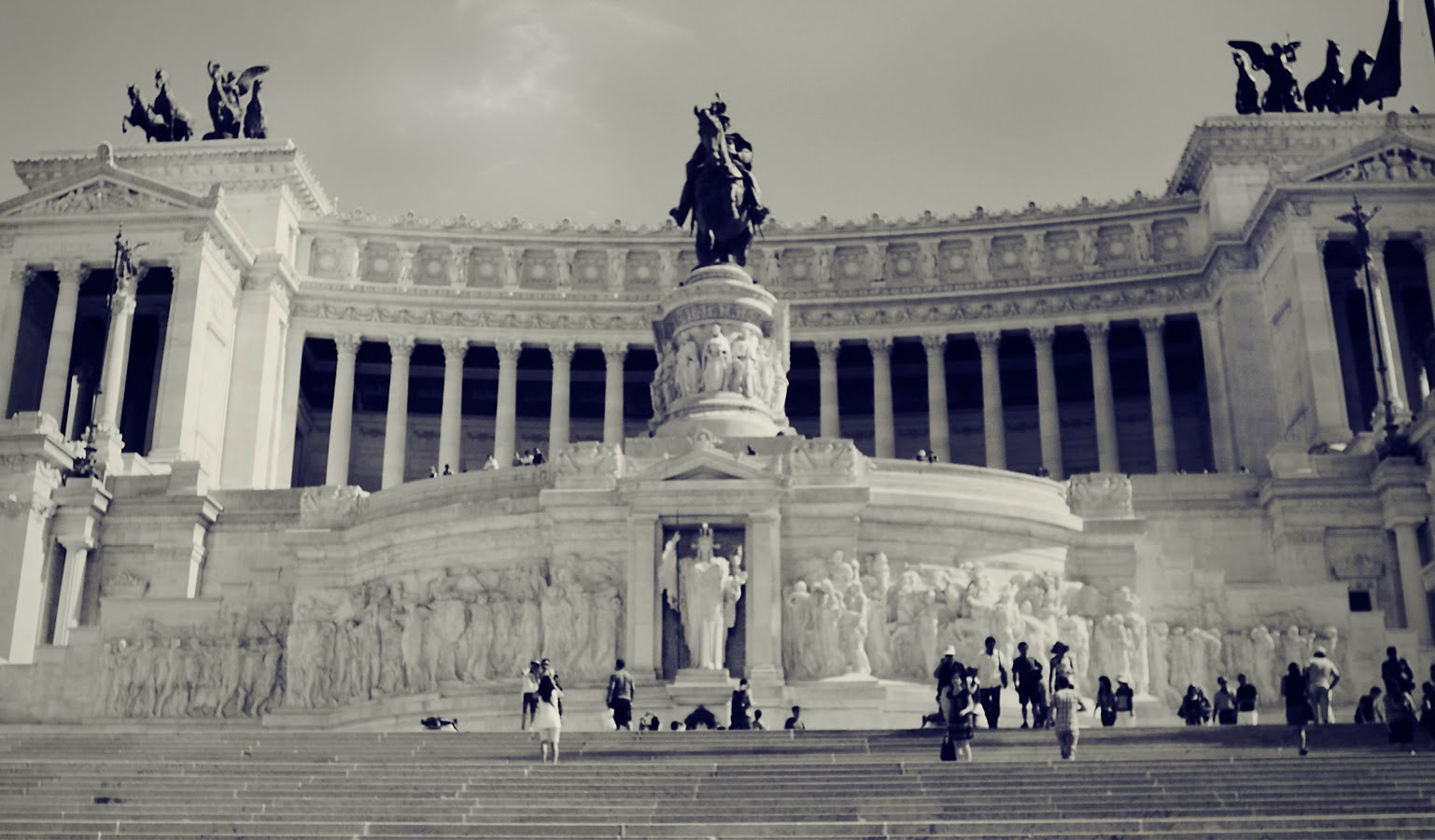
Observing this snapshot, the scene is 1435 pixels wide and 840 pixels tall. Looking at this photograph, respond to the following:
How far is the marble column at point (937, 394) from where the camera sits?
67562 mm

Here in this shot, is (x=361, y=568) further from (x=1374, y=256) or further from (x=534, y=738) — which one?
Answer: (x=1374, y=256)

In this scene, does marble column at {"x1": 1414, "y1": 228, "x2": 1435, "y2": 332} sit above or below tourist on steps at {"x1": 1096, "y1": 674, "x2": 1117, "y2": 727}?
above

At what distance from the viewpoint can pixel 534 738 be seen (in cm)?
2475

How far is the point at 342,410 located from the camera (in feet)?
A: 220

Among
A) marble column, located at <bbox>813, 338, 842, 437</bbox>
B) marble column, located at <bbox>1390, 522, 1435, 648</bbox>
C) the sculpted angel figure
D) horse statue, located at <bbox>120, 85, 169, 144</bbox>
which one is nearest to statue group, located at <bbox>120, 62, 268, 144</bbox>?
horse statue, located at <bbox>120, 85, 169, 144</bbox>

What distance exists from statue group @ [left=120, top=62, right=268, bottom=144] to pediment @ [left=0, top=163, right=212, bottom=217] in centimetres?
736

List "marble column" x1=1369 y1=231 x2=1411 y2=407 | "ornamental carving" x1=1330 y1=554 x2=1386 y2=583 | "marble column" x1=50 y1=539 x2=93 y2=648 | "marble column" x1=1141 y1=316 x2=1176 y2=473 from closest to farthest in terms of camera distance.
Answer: "ornamental carving" x1=1330 y1=554 x2=1386 y2=583 < "marble column" x1=50 y1=539 x2=93 y2=648 < "marble column" x1=1369 y1=231 x2=1411 y2=407 < "marble column" x1=1141 y1=316 x2=1176 y2=473

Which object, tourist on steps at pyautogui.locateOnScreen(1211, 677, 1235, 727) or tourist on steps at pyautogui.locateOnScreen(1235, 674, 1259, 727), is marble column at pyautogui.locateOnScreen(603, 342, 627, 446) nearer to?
tourist on steps at pyautogui.locateOnScreen(1235, 674, 1259, 727)

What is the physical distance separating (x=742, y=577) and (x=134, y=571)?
20.0 meters

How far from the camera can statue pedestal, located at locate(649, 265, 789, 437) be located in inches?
1590

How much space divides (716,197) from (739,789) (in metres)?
24.4

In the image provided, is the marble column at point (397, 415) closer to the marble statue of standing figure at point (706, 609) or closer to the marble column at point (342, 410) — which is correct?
the marble column at point (342, 410)

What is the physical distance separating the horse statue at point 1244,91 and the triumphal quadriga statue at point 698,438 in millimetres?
2468

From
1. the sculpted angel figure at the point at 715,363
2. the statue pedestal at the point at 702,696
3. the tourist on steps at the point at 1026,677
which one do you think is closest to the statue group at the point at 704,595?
the statue pedestal at the point at 702,696
